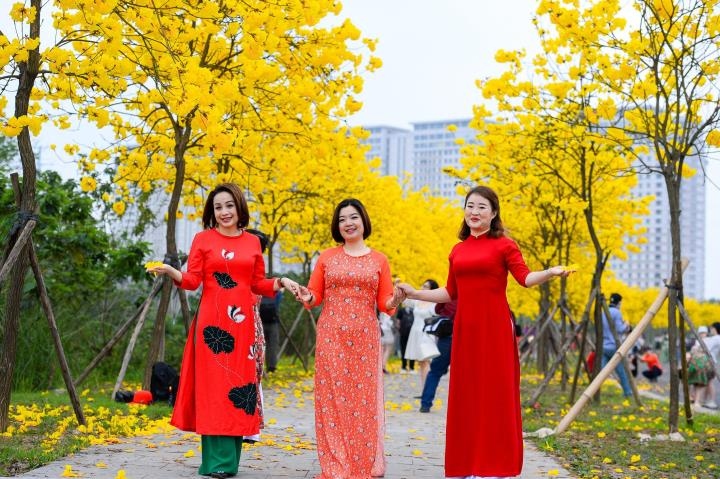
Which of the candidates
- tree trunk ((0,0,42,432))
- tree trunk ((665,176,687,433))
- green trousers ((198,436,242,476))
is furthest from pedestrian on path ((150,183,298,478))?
tree trunk ((665,176,687,433))

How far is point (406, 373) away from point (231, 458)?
1709cm

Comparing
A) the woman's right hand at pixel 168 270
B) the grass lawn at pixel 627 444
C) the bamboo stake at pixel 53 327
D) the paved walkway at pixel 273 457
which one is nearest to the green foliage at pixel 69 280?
the paved walkway at pixel 273 457

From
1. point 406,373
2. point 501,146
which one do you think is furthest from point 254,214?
point 501,146

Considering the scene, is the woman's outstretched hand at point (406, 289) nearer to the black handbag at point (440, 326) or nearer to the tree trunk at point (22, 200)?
the tree trunk at point (22, 200)

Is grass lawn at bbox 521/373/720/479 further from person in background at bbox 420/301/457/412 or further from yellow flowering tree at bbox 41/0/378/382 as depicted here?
yellow flowering tree at bbox 41/0/378/382

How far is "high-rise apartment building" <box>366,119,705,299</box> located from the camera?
94250mm

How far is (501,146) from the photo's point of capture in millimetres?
15125

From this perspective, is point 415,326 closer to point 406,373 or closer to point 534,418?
point 534,418

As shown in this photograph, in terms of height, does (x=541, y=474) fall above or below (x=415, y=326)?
below

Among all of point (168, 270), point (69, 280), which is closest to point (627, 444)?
point (168, 270)

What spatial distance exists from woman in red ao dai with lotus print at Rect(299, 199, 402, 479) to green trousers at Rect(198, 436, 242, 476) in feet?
1.88

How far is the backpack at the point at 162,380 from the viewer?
11.1 m

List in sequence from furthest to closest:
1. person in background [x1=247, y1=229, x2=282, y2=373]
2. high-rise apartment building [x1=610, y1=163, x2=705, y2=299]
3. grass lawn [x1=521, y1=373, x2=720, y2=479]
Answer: high-rise apartment building [x1=610, y1=163, x2=705, y2=299] → person in background [x1=247, y1=229, x2=282, y2=373] → grass lawn [x1=521, y1=373, x2=720, y2=479]

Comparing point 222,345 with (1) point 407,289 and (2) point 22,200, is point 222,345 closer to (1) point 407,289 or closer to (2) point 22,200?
(1) point 407,289
